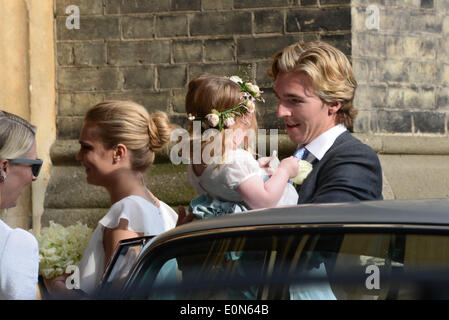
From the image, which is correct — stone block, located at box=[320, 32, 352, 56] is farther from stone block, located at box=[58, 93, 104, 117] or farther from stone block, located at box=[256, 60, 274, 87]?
stone block, located at box=[58, 93, 104, 117]

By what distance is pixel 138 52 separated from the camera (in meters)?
7.43

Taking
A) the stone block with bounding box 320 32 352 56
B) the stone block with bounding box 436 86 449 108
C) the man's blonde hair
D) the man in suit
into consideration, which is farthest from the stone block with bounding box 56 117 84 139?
the man's blonde hair

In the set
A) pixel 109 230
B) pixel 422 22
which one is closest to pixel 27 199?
pixel 422 22

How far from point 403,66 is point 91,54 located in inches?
114

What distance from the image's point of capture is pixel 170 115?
7.36 meters

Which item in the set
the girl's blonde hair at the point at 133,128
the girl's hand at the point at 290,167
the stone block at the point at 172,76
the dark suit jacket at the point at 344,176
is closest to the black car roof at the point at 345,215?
the dark suit jacket at the point at 344,176

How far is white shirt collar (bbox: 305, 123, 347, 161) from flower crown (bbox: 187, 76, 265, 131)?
1.11 feet

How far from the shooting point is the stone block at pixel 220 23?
23.6ft

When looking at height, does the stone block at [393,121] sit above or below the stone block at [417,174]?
above

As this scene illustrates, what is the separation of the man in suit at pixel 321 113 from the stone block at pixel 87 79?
4.43 meters

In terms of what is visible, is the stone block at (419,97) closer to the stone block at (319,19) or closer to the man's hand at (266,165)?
the stone block at (319,19)

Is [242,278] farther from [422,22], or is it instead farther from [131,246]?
[422,22]

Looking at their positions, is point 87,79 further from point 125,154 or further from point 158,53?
point 125,154

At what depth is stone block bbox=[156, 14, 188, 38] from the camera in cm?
730
